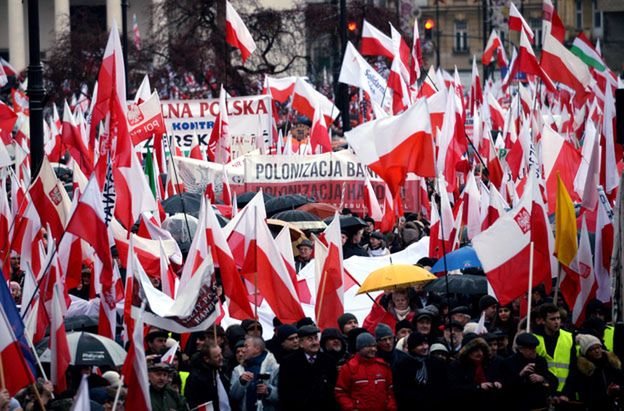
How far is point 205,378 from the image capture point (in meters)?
11.4

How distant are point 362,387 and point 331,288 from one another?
2.78 metres

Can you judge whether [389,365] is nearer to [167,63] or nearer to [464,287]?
[464,287]

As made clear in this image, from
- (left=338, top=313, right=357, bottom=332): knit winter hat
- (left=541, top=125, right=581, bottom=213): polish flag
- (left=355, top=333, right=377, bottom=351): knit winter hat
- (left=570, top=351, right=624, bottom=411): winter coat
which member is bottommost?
(left=570, top=351, right=624, bottom=411): winter coat

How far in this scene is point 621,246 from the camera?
490 inches

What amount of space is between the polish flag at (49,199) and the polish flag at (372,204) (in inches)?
210

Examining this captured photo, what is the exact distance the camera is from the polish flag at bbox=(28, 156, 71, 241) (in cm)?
1612

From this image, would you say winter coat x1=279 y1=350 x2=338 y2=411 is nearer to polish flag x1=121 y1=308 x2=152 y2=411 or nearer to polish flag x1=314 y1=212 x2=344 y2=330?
polish flag x1=121 y1=308 x2=152 y2=411

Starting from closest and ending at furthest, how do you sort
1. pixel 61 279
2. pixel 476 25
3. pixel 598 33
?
1. pixel 61 279
2. pixel 598 33
3. pixel 476 25

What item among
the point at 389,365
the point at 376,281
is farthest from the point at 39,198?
the point at 389,365

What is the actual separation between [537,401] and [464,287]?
3480mm

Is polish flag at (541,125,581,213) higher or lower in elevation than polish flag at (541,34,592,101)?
lower

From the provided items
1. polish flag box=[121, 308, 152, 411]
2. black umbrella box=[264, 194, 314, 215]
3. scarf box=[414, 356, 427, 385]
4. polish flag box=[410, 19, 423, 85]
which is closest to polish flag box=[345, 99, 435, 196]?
scarf box=[414, 356, 427, 385]

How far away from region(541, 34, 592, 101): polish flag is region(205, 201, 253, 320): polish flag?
8796 millimetres

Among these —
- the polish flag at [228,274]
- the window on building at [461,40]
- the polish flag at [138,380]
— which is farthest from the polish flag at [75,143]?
the window on building at [461,40]
